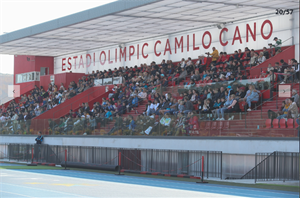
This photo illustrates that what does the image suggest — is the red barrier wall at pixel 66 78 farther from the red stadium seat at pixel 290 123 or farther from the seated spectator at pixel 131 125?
the red stadium seat at pixel 290 123

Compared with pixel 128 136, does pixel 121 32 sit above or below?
above

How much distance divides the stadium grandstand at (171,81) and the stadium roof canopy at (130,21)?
0.24 ft

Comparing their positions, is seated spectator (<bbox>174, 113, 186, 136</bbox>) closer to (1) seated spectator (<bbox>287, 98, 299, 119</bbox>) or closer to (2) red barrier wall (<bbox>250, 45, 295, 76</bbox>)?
(1) seated spectator (<bbox>287, 98, 299, 119</bbox>)

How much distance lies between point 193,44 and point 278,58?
9746 mm

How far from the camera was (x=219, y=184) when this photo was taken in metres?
18.0

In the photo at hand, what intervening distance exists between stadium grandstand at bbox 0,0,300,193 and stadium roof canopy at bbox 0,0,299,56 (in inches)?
2.9

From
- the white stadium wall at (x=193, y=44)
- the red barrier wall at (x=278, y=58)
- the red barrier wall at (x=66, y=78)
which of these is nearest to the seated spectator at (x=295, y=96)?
the red barrier wall at (x=278, y=58)

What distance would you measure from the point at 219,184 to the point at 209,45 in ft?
58.6

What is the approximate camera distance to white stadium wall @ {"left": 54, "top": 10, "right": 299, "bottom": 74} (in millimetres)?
29453

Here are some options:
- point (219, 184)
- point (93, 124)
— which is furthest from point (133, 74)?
point (219, 184)

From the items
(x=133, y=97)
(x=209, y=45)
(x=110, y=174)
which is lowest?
(x=110, y=174)

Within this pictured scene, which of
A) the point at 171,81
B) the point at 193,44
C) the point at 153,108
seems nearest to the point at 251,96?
the point at 153,108

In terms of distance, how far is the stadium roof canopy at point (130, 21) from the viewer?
93.0ft

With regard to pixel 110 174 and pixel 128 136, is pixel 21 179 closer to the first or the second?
pixel 110 174
